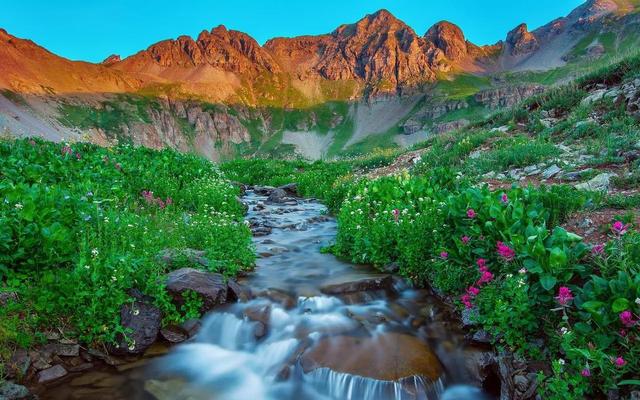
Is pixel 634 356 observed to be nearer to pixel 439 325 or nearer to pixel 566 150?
pixel 439 325

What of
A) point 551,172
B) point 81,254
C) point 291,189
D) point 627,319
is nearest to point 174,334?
point 81,254

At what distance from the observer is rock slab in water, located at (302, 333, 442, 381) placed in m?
4.99

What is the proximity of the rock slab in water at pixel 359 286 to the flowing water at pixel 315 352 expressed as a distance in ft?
0.06

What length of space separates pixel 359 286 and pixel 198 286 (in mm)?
2698

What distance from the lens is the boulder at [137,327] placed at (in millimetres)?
5465

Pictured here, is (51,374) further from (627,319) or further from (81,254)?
(627,319)

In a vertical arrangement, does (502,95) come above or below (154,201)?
above

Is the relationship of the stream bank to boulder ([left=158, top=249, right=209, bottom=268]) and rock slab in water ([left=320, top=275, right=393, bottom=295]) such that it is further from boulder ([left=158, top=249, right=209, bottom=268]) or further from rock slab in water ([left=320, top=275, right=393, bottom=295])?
boulder ([left=158, top=249, right=209, bottom=268])

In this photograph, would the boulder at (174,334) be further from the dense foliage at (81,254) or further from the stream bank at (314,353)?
the dense foliage at (81,254)

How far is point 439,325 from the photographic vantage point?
239 inches

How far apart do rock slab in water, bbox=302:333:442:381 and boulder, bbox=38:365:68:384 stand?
2933 millimetres

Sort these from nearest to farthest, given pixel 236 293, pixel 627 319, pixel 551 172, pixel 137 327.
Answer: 1. pixel 627 319
2. pixel 137 327
3. pixel 236 293
4. pixel 551 172

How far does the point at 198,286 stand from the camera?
6.43 m

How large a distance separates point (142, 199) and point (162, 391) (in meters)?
6.99
